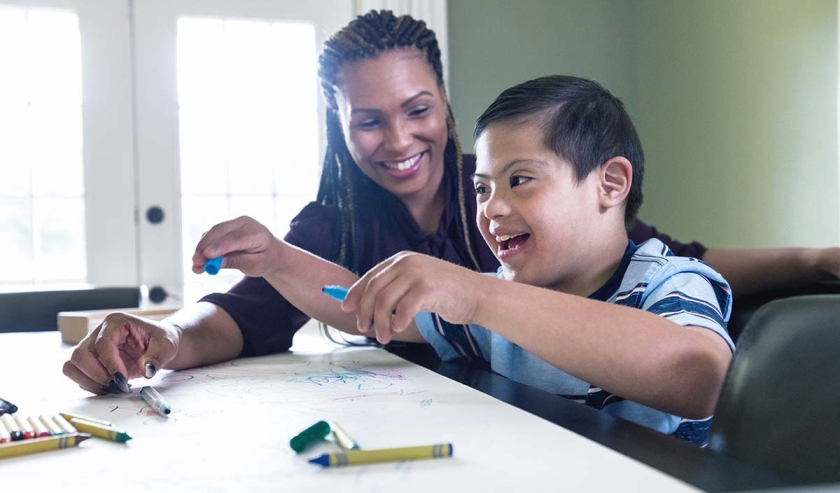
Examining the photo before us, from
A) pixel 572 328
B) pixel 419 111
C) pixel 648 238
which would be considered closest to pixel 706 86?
pixel 648 238

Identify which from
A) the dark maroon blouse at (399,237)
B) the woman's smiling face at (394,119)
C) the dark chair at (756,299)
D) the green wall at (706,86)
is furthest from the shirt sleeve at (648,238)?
the green wall at (706,86)

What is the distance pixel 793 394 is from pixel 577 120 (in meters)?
0.50

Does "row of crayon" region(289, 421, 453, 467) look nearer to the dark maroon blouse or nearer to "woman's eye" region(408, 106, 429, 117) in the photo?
the dark maroon blouse

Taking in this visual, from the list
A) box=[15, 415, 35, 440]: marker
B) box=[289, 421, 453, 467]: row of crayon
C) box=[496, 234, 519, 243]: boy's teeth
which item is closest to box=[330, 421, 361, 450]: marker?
box=[289, 421, 453, 467]: row of crayon

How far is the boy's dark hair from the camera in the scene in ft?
3.31

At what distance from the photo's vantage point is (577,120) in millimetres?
1026

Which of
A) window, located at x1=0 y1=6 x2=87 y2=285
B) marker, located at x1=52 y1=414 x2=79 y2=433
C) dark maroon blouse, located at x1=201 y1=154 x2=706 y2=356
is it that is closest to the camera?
marker, located at x1=52 y1=414 x2=79 y2=433

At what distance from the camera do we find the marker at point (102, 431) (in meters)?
0.63

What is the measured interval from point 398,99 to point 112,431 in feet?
2.96

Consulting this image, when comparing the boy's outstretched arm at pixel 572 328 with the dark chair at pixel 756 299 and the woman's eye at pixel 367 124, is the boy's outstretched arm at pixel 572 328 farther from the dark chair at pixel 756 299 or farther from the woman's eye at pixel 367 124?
the woman's eye at pixel 367 124

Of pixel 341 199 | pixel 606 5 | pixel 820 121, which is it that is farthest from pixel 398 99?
pixel 606 5

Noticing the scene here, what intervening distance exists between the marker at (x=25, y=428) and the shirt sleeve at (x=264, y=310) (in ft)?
1.70

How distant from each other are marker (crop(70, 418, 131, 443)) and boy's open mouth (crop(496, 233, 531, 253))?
0.52 meters

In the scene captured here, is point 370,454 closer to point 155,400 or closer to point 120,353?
point 155,400
